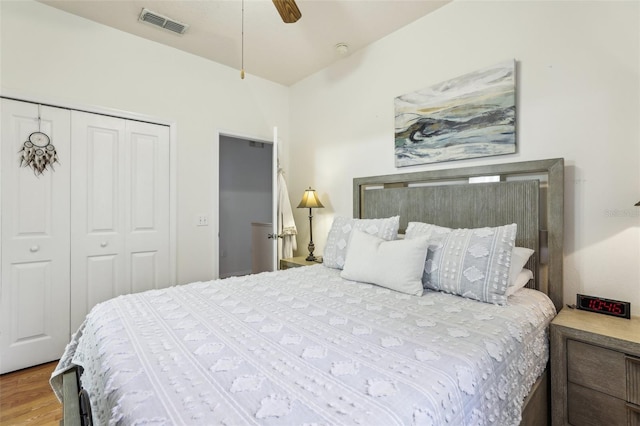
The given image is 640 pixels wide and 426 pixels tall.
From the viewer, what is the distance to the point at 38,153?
2.31 m

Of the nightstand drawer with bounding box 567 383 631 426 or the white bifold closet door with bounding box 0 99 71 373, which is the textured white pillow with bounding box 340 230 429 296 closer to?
the nightstand drawer with bounding box 567 383 631 426

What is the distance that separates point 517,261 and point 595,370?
0.56 meters

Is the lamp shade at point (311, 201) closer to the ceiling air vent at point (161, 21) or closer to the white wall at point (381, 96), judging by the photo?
the white wall at point (381, 96)

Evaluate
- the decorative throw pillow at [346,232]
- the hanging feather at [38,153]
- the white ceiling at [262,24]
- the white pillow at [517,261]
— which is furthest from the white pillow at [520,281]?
the hanging feather at [38,153]

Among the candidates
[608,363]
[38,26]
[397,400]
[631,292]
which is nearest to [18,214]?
[38,26]

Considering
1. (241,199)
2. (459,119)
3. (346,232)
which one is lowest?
(346,232)

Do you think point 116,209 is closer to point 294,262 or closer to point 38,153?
point 38,153

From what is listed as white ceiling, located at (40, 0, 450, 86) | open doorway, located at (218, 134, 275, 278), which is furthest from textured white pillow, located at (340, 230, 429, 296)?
open doorway, located at (218, 134, 275, 278)

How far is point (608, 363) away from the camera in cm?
132

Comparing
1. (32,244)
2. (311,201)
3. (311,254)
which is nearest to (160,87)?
(32,244)

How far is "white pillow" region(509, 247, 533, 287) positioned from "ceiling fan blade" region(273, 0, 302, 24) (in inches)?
70.2

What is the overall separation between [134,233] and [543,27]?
Answer: 345 cm

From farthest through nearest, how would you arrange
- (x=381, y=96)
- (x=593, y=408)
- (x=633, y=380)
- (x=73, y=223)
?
(x=381, y=96), (x=73, y=223), (x=593, y=408), (x=633, y=380)

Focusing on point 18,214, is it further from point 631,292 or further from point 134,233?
point 631,292
